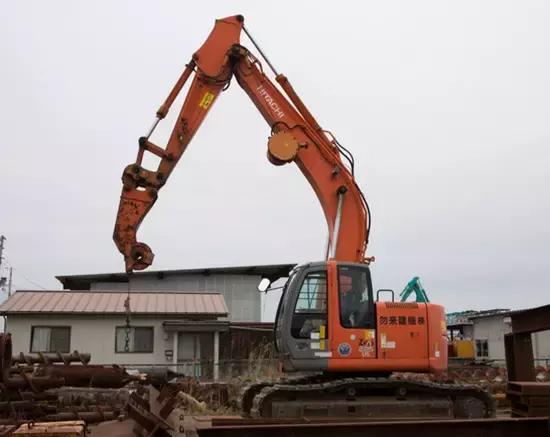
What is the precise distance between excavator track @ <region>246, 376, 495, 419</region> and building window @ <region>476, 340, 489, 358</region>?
31.5m

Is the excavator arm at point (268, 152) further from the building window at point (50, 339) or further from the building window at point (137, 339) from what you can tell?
the building window at point (50, 339)

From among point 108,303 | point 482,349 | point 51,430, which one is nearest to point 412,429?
point 51,430

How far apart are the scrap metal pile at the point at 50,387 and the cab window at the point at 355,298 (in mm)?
3657

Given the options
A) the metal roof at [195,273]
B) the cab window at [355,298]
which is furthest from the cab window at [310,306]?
the metal roof at [195,273]

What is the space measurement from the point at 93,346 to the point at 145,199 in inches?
622

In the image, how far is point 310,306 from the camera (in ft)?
33.2

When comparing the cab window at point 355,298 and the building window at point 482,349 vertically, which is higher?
the cab window at point 355,298

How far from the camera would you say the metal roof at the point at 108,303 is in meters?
25.8

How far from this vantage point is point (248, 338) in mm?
28922

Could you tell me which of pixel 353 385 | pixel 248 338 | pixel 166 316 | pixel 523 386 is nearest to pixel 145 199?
pixel 353 385

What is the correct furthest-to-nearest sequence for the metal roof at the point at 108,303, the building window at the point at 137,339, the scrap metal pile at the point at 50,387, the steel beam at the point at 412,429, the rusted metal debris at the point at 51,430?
the building window at the point at 137,339
the metal roof at the point at 108,303
the scrap metal pile at the point at 50,387
the rusted metal debris at the point at 51,430
the steel beam at the point at 412,429

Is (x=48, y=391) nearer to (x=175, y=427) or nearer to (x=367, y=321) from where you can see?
(x=175, y=427)

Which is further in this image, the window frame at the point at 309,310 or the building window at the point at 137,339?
the building window at the point at 137,339

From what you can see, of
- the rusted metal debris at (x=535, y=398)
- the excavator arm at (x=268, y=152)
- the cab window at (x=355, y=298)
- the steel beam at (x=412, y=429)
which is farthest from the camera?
the excavator arm at (x=268, y=152)
